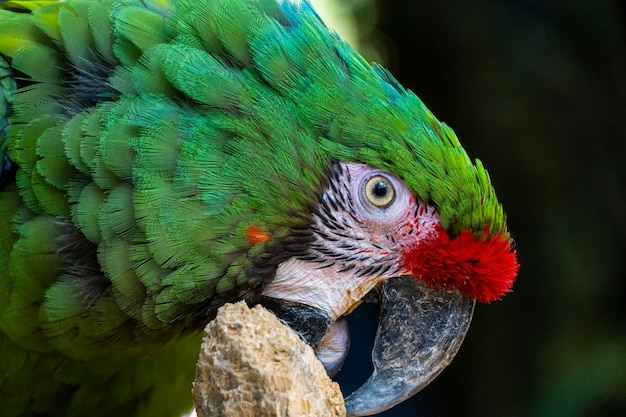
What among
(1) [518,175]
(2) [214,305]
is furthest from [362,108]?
(1) [518,175]

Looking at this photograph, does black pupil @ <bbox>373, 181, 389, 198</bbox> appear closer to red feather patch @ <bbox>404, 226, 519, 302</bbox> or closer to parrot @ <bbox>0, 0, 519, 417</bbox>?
parrot @ <bbox>0, 0, 519, 417</bbox>

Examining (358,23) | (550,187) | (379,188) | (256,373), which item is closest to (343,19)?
(358,23)

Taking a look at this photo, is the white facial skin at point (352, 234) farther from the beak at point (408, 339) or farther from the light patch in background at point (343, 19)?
the light patch in background at point (343, 19)

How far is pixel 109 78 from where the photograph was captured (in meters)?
1.61

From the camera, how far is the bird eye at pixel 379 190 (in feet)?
5.03

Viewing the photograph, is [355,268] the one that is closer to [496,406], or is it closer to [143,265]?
[143,265]

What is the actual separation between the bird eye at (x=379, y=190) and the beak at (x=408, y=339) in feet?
0.65

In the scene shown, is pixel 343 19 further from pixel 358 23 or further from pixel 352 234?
pixel 352 234

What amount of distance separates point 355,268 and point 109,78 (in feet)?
2.27

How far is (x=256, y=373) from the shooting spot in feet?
3.43

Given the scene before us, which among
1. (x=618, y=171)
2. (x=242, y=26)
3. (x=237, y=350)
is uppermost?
(x=618, y=171)

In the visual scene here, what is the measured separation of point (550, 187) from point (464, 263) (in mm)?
1826

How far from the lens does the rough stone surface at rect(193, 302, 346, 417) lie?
1.04 metres

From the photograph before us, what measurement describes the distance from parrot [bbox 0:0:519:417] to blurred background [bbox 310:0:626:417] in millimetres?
1729
